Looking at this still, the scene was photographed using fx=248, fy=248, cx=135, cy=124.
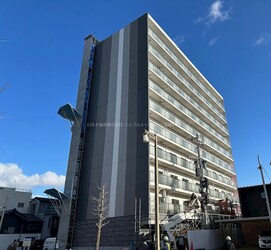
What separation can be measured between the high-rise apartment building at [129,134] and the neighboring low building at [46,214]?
17.9 meters

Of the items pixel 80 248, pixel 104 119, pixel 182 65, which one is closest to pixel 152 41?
pixel 182 65

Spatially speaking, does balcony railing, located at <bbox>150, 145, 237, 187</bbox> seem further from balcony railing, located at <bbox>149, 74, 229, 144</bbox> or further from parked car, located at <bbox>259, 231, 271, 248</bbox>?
parked car, located at <bbox>259, 231, 271, 248</bbox>

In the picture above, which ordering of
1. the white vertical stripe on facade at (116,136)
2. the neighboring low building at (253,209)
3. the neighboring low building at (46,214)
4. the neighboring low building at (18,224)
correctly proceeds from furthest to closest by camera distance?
1. the neighboring low building at (46,214)
2. the neighboring low building at (18,224)
3. the neighboring low building at (253,209)
4. the white vertical stripe on facade at (116,136)

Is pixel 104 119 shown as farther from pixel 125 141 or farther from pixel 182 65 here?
pixel 182 65

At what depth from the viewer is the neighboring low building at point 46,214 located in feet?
146

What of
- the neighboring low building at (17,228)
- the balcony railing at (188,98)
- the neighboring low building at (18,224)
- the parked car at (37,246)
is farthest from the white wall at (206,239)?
the neighboring low building at (18,224)

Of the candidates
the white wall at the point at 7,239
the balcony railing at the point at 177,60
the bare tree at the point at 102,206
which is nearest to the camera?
the bare tree at the point at 102,206

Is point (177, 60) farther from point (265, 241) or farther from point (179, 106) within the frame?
point (265, 241)

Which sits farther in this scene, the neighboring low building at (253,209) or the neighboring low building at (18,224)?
the neighboring low building at (18,224)

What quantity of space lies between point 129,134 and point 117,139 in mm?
1841

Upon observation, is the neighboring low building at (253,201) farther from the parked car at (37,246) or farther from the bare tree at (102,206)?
the parked car at (37,246)

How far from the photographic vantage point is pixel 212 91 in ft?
173

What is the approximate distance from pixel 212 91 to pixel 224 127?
28.1 feet

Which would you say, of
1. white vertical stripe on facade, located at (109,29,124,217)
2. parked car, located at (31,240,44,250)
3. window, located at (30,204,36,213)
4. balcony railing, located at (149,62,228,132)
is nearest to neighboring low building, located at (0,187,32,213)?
window, located at (30,204,36,213)
